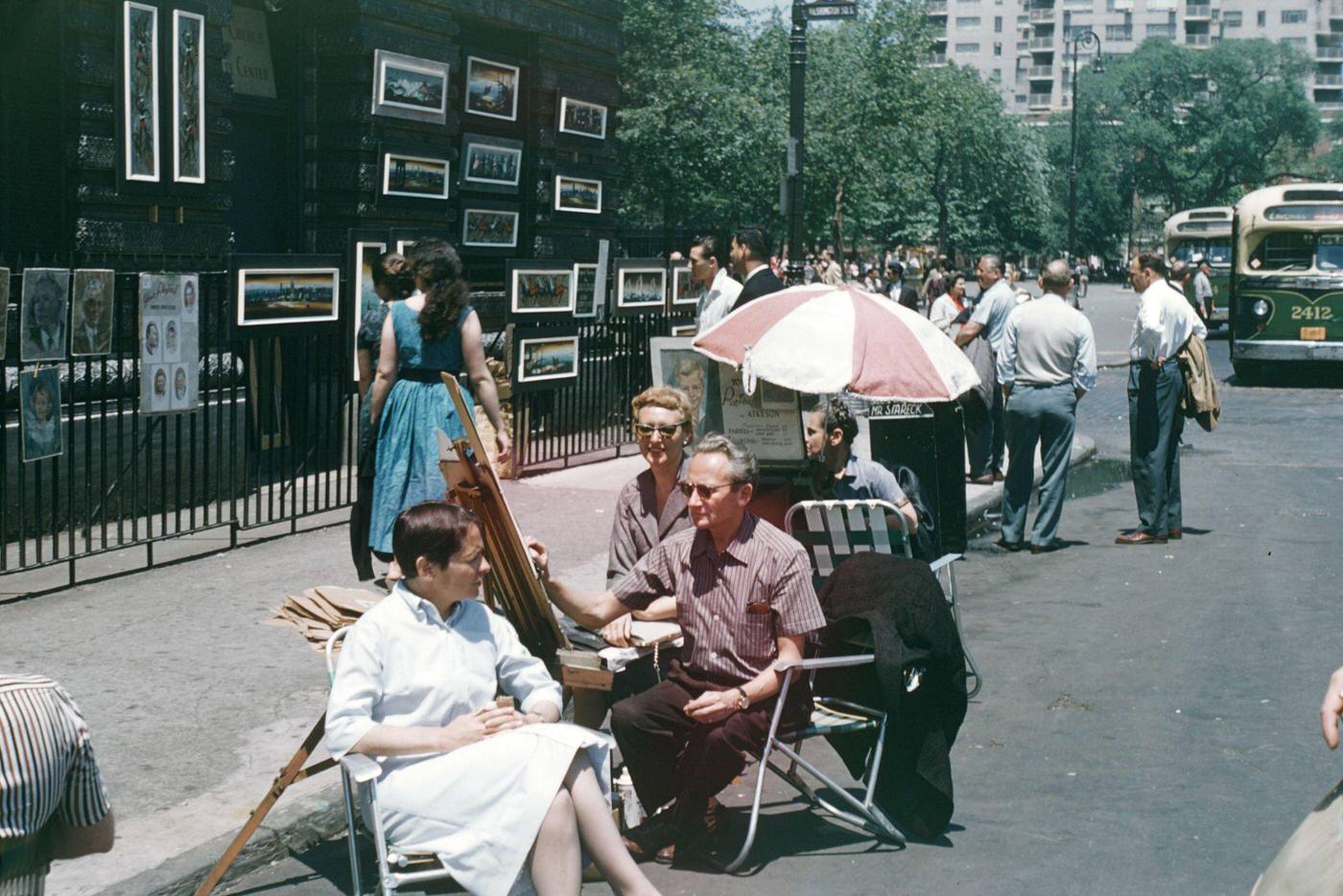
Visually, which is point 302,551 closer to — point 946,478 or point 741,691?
point 946,478

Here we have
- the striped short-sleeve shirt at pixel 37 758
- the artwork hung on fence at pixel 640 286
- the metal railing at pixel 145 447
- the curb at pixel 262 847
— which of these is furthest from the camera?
the artwork hung on fence at pixel 640 286

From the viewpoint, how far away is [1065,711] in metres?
7.14

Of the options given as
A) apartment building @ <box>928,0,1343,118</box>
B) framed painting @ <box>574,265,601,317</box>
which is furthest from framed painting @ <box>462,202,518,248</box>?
apartment building @ <box>928,0,1343,118</box>

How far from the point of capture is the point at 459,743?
4488 millimetres

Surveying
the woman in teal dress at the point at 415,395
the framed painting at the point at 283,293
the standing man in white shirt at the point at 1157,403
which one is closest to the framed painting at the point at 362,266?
the framed painting at the point at 283,293

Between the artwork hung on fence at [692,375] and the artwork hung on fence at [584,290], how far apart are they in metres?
5.43

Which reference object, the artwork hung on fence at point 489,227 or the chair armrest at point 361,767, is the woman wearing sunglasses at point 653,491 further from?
the artwork hung on fence at point 489,227

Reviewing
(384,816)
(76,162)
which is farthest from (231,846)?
(76,162)

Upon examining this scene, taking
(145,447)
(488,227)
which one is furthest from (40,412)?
(488,227)

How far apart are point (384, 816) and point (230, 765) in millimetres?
1612

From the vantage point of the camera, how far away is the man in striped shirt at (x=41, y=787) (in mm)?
2750

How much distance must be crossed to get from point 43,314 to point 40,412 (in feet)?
1.59

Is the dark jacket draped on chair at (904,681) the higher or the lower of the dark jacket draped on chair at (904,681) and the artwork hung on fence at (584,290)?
the lower

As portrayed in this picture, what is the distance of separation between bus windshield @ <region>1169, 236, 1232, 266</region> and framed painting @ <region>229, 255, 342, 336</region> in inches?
1351
